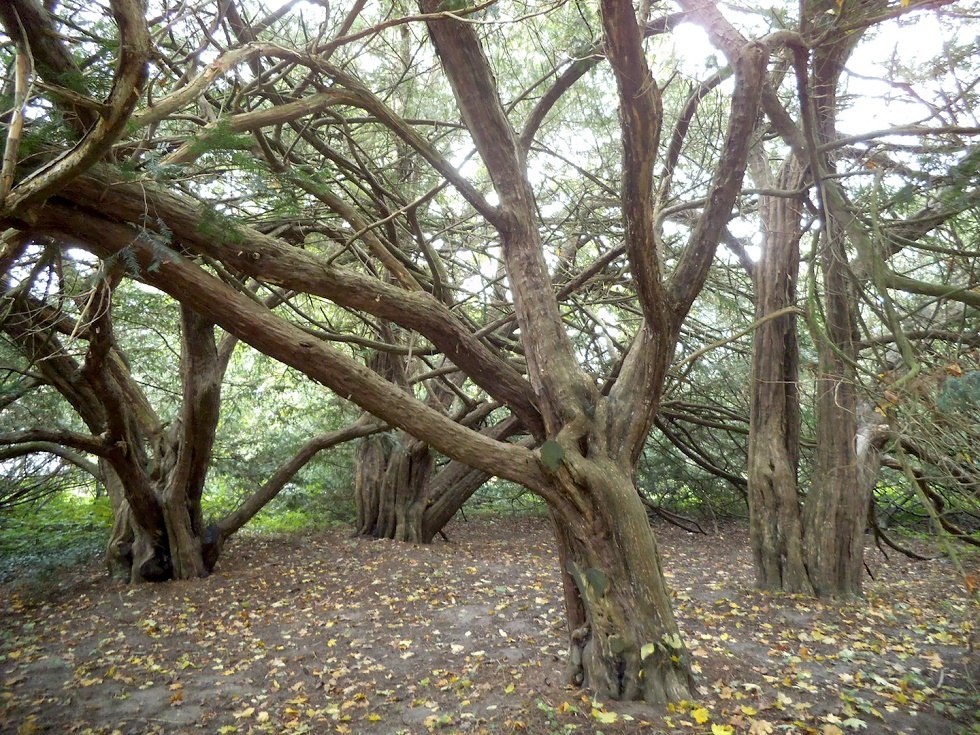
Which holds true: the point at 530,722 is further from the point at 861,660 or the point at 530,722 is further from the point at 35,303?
the point at 35,303

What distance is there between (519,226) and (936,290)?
2.39m

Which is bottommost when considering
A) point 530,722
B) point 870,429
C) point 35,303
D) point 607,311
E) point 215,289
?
point 530,722

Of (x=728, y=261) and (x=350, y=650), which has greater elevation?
(x=728, y=261)

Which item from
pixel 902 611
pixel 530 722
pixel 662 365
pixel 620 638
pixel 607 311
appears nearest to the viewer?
pixel 530 722

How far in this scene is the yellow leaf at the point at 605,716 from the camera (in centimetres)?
348

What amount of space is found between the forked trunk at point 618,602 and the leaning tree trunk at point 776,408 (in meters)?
2.79

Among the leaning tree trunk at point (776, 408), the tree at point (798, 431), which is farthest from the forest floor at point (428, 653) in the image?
the leaning tree trunk at point (776, 408)

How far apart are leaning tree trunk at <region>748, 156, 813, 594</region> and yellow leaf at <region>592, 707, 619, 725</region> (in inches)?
130

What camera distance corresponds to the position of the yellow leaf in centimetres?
348

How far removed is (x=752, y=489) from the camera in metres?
6.49

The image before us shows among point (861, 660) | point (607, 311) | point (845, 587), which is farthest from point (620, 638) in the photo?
point (607, 311)

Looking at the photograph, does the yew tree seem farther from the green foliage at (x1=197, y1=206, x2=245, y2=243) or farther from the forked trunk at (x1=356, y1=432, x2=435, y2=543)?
the forked trunk at (x1=356, y1=432, x2=435, y2=543)

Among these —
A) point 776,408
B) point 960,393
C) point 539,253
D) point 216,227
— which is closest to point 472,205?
point 539,253

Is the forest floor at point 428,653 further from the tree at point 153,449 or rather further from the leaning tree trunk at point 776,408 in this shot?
the leaning tree trunk at point 776,408
